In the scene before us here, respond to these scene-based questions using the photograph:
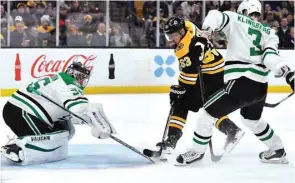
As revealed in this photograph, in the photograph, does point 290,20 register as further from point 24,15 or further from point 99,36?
point 24,15

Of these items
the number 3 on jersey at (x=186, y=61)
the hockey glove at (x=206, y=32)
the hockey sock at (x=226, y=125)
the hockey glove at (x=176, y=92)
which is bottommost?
the hockey sock at (x=226, y=125)

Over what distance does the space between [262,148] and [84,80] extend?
4.76 feet

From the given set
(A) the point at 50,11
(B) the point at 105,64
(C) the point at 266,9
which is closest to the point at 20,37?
(A) the point at 50,11

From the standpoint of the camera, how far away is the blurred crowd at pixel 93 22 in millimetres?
8172

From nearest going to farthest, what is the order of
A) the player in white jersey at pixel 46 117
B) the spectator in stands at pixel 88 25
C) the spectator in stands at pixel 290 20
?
1. the player in white jersey at pixel 46 117
2. the spectator in stands at pixel 88 25
3. the spectator in stands at pixel 290 20

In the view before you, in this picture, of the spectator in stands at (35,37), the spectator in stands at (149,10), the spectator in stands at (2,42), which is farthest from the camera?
the spectator in stands at (149,10)

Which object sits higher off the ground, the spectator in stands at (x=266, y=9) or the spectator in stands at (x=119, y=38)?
the spectator in stands at (x=266, y=9)

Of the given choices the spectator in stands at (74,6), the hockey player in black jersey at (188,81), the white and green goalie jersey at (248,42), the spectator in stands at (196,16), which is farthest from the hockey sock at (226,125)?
the spectator in stands at (196,16)

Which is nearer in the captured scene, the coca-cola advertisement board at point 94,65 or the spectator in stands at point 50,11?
the coca-cola advertisement board at point 94,65

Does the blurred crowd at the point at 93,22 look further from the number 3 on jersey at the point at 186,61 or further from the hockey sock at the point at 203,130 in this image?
the hockey sock at the point at 203,130

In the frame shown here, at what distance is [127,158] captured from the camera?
161 inches

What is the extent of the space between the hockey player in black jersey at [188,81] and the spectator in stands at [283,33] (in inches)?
185

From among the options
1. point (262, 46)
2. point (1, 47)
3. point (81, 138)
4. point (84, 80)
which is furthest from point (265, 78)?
point (1, 47)

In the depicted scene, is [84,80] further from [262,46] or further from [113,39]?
[113,39]
